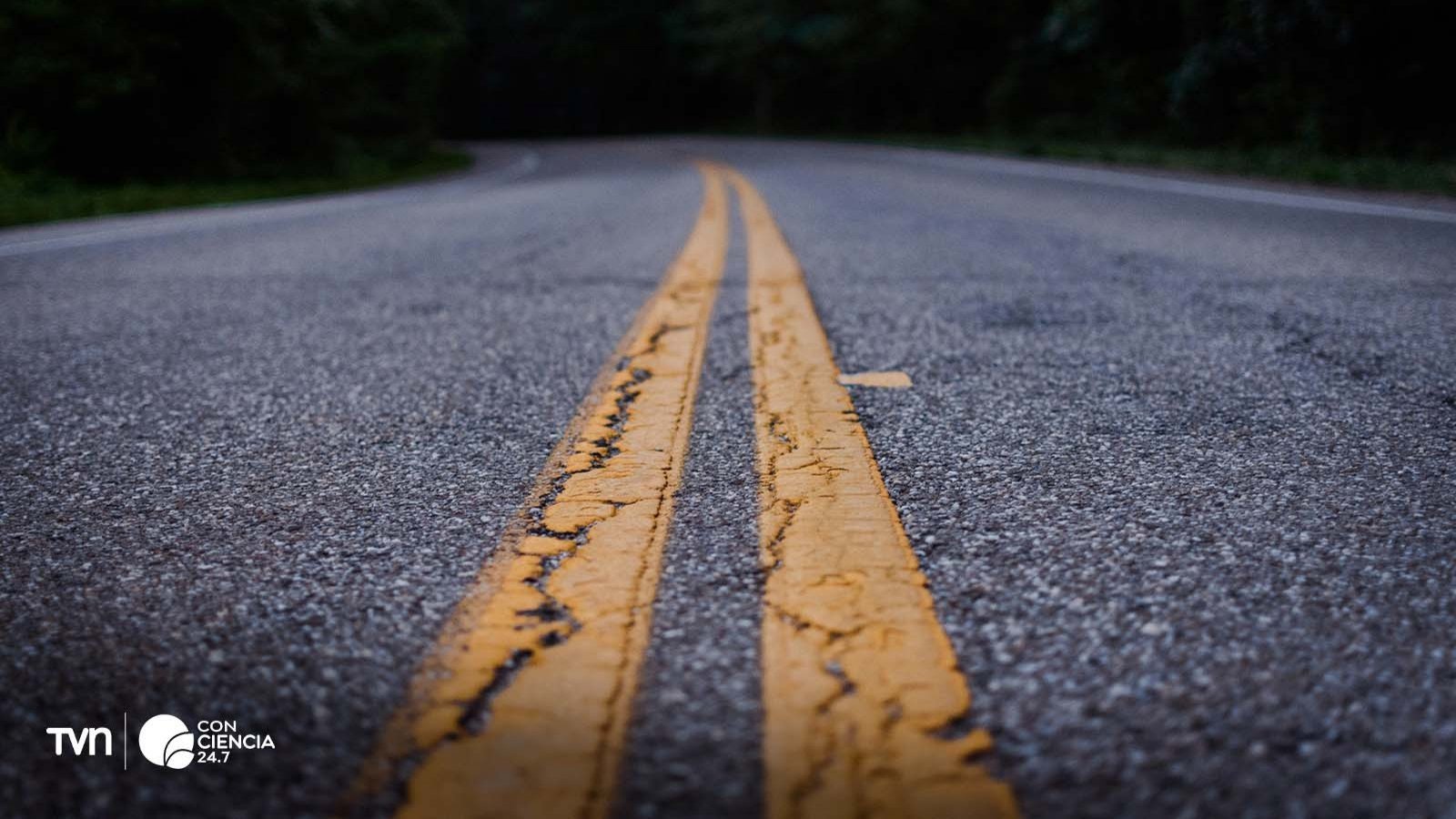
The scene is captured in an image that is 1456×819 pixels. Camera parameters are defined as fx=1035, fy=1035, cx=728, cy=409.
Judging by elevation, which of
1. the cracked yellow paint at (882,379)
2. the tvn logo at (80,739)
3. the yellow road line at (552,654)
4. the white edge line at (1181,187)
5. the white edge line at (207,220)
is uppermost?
the white edge line at (1181,187)

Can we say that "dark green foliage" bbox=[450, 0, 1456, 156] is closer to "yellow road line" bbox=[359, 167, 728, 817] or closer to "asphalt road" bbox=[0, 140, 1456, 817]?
"asphalt road" bbox=[0, 140, 1456, 817]

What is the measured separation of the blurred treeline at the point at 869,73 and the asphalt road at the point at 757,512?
37.6 feet

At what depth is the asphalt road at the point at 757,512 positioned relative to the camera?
1.01 metres

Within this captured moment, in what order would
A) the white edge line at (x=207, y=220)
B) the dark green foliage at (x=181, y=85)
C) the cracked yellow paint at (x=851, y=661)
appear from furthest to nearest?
the dark green foliage at (x=181, y=85) → the white edge line at (x=207, y=220) → the cracked yellow paint at (x=851, y=661)

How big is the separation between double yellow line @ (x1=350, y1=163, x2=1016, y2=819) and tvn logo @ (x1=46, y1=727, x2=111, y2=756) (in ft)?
0.98

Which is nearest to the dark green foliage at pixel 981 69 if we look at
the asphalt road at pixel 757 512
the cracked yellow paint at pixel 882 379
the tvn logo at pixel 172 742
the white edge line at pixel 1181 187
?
the white edge line at pixel 1181 187

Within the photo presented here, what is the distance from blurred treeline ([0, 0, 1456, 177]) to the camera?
13.2 meters

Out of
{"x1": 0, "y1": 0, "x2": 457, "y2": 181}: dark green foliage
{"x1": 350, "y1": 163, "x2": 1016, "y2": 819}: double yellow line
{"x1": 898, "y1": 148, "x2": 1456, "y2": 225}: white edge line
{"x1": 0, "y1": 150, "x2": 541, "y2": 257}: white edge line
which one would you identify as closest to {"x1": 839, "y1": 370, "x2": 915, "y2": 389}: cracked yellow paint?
{"x1": 350, "y1": 163, "x2": 1016, "y2": 819}: double yellow line

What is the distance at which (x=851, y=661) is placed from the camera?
45.4 inches

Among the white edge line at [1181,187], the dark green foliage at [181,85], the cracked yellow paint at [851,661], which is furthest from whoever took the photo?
the dark green foliage at [181,85]

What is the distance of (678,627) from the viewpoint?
123cm

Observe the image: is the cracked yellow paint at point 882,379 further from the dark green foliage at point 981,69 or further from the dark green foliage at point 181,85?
the dark green foliage at point 181,85

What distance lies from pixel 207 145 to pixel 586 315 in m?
14.1

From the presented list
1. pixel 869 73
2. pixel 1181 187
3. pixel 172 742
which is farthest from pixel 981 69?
pixel 172 742
